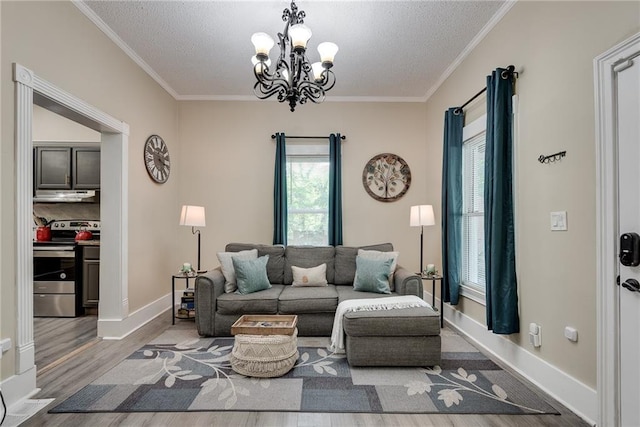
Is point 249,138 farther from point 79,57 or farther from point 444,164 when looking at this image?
point 444,164

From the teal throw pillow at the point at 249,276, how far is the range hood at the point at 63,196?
2.50 metres

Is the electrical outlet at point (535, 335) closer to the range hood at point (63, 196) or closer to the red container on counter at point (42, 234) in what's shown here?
the range hood at point (63, 196)

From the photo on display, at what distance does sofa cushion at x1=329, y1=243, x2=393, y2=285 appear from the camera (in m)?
4.27

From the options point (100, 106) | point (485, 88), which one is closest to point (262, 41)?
point (100, 106)

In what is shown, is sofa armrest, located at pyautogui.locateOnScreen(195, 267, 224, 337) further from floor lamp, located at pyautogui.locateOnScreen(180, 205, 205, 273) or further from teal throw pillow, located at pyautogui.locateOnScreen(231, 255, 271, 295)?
floor lamp, located at pyautogui.locateOnScreen(180, 205, 205, 273)

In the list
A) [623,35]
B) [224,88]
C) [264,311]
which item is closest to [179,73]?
[224,88]

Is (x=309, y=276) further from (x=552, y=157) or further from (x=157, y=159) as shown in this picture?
(x=552, y=157)

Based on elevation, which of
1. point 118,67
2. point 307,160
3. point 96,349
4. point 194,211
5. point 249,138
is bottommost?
point 96,349

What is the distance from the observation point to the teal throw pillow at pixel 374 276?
3818mm

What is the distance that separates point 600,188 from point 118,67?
426 cm

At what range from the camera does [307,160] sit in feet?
16.6

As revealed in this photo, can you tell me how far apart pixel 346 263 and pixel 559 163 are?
2556mm

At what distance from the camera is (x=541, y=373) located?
8.13ft

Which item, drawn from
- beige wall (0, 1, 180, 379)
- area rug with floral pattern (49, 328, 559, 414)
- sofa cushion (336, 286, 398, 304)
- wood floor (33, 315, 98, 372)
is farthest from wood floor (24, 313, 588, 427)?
sofa cushion (336, 286, 398, 304)
